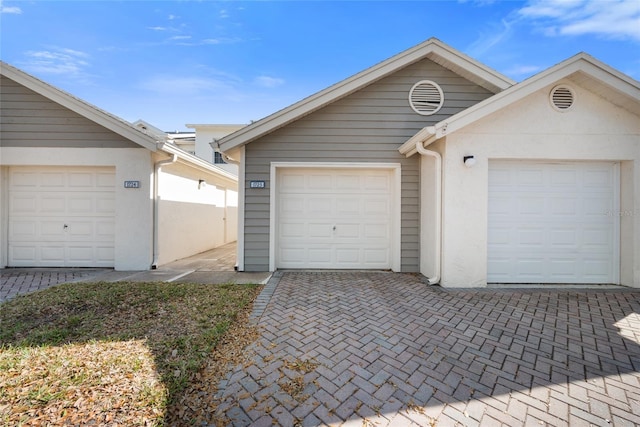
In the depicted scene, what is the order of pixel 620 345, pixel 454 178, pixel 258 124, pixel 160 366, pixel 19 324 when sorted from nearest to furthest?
pixel 160 366, pixel 620 345, pixel 19 324, pixel 454 178, pixel 258 124

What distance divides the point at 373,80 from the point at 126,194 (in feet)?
21.5

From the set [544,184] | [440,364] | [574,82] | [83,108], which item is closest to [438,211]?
[544,184]

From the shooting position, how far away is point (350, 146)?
6449 millimetres

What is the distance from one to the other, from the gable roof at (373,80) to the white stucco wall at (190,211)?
2582 millimetres

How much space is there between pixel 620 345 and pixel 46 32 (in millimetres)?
12693

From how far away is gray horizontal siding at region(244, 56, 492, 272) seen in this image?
639 cm

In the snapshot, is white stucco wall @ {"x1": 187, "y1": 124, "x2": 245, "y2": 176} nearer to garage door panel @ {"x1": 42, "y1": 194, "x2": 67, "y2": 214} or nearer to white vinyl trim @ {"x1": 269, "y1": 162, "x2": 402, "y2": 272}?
garage door panel @ {"x1": 42, "y1": 194, "x2": 67, "y2": 214}

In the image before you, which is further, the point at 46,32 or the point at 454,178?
the point at 46,32

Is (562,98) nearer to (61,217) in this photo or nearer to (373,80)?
(373,80)

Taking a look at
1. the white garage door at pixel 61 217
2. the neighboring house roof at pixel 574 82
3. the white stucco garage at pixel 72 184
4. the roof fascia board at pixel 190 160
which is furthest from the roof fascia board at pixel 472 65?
the white garage door at pixel 61 217

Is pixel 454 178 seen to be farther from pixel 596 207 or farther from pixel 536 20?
pixel 536 20

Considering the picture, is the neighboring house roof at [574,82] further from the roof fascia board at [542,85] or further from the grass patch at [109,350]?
the grass patch at [109,350]

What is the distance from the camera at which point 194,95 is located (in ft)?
39.1

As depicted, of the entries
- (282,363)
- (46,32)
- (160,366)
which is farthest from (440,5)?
(46,32)
